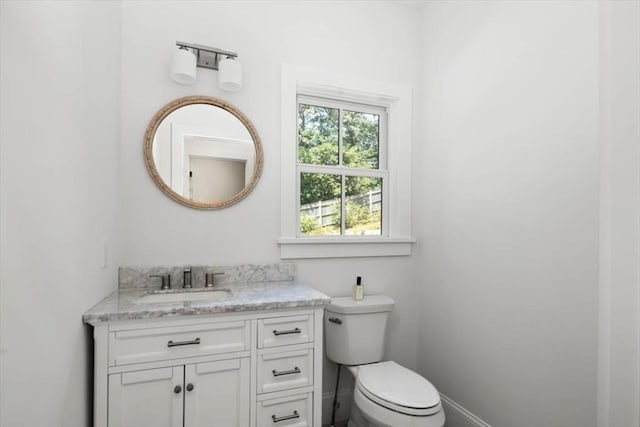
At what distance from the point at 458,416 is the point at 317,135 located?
191 cm

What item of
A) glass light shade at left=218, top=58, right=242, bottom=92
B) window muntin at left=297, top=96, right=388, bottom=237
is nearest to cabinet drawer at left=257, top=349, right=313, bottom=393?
window muntin at left=297, top=96, right=388, bottom=237

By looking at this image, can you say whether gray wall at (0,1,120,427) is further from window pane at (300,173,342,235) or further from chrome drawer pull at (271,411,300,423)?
window pane at (300,173,342,235)

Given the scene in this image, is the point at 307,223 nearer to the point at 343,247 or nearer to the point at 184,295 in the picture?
the point at 343,247

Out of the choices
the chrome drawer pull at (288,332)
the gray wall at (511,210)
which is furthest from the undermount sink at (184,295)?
the gray wall at (511,210)

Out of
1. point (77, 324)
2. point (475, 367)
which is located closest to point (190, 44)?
point (77, 324)

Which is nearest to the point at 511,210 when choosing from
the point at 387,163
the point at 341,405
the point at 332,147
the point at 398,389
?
the point at 387,163

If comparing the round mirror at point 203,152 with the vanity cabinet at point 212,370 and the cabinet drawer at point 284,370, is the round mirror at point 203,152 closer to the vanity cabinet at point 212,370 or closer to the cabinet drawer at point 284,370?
the vanity cabinet at point 212,370

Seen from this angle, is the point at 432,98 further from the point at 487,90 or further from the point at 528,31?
the point at 528,31

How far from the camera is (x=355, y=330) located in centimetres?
199

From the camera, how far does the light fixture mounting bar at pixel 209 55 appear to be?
189 centimetres

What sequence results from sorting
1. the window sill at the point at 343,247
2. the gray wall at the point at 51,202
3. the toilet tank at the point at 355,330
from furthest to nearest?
the window sill at the point at 343,247
the toilet tank at the point at 355,330
the gray wall at the point at 51,202

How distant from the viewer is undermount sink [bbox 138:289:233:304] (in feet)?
5.61

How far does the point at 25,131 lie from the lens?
2.91 feet

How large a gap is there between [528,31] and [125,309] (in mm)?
Answer: 2192
